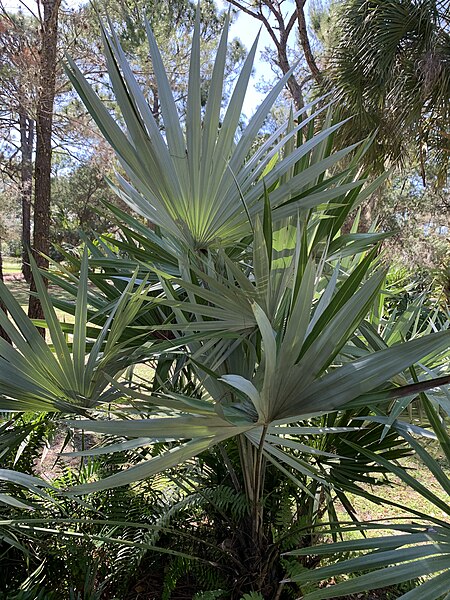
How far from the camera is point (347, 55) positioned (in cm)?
525

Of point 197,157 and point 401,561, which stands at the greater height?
point 197,157

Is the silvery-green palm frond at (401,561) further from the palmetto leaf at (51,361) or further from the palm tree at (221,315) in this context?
the palmetto leaf at (51,361)

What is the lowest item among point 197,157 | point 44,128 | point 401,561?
point 401,561

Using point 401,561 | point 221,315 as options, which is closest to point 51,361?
point 221,315

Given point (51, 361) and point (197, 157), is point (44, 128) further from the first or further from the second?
point (51, 361)

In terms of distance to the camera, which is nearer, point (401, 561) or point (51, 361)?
point (401, 561)

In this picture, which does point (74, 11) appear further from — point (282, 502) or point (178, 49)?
point (282, 502)

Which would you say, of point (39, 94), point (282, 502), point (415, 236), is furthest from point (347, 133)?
point (415, 236)

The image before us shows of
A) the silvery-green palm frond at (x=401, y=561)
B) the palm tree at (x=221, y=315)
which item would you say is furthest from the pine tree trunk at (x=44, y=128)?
the silvery-green palm frond at (x=401, y=561)

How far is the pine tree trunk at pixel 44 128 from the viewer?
4.95 m

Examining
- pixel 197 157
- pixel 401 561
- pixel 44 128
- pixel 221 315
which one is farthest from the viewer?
pixel 44 128

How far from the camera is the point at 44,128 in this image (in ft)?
17.4

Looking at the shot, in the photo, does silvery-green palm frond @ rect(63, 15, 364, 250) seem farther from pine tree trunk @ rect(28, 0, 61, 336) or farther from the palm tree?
pine tree trunk @ rect(28, 0, 61, 336)

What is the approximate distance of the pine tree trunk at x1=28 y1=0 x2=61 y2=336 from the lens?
16.3 feet
